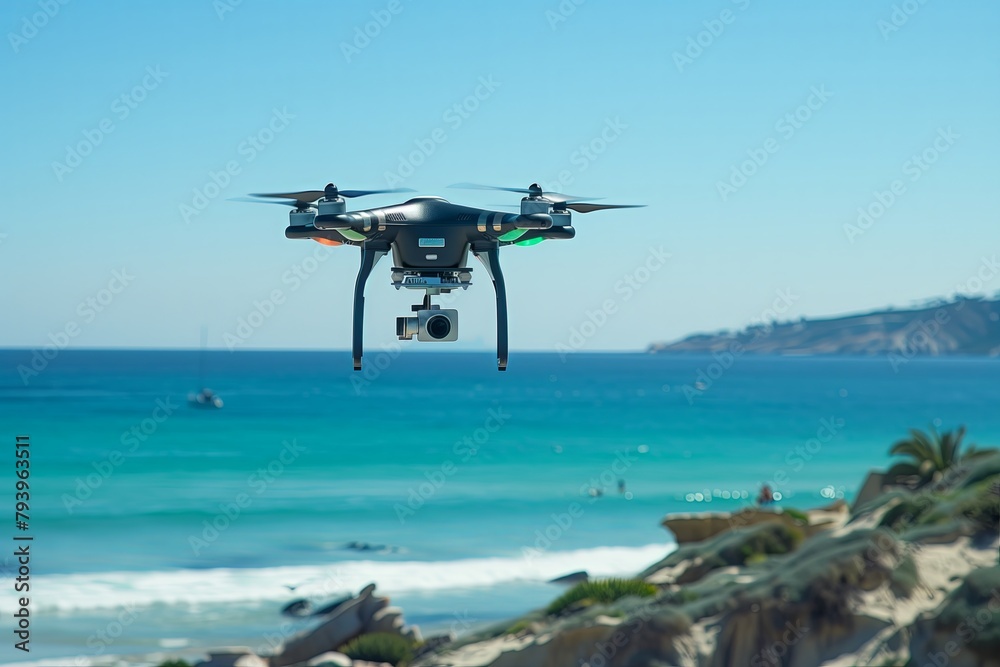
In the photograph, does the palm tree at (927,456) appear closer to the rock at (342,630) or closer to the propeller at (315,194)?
the rock at (342,630)

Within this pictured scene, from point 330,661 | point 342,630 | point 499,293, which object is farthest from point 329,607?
point 499,293

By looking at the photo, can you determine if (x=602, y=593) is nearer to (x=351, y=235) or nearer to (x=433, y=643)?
(x=433, y=643)

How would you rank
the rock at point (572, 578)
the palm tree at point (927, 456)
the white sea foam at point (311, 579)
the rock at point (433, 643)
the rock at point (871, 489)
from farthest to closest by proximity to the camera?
1. the rock at point (572, 578)
2. the white sea foam at point (311, 579)
3. the rock at point (871, 489)
4. the palm tree at point (927, 456)
5. the rock at point (433, 643)

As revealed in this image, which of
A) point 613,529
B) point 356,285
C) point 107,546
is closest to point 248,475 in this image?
point 107,546

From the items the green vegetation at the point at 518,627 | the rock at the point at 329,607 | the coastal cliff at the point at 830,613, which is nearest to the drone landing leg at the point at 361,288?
the coastal cliff at the point at 830,613

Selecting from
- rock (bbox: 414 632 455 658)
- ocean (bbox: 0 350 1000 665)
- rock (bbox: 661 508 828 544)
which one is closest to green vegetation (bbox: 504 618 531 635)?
rock (bbox: 414 632 455 658)

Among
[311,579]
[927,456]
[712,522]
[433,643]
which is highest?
[927,456]
